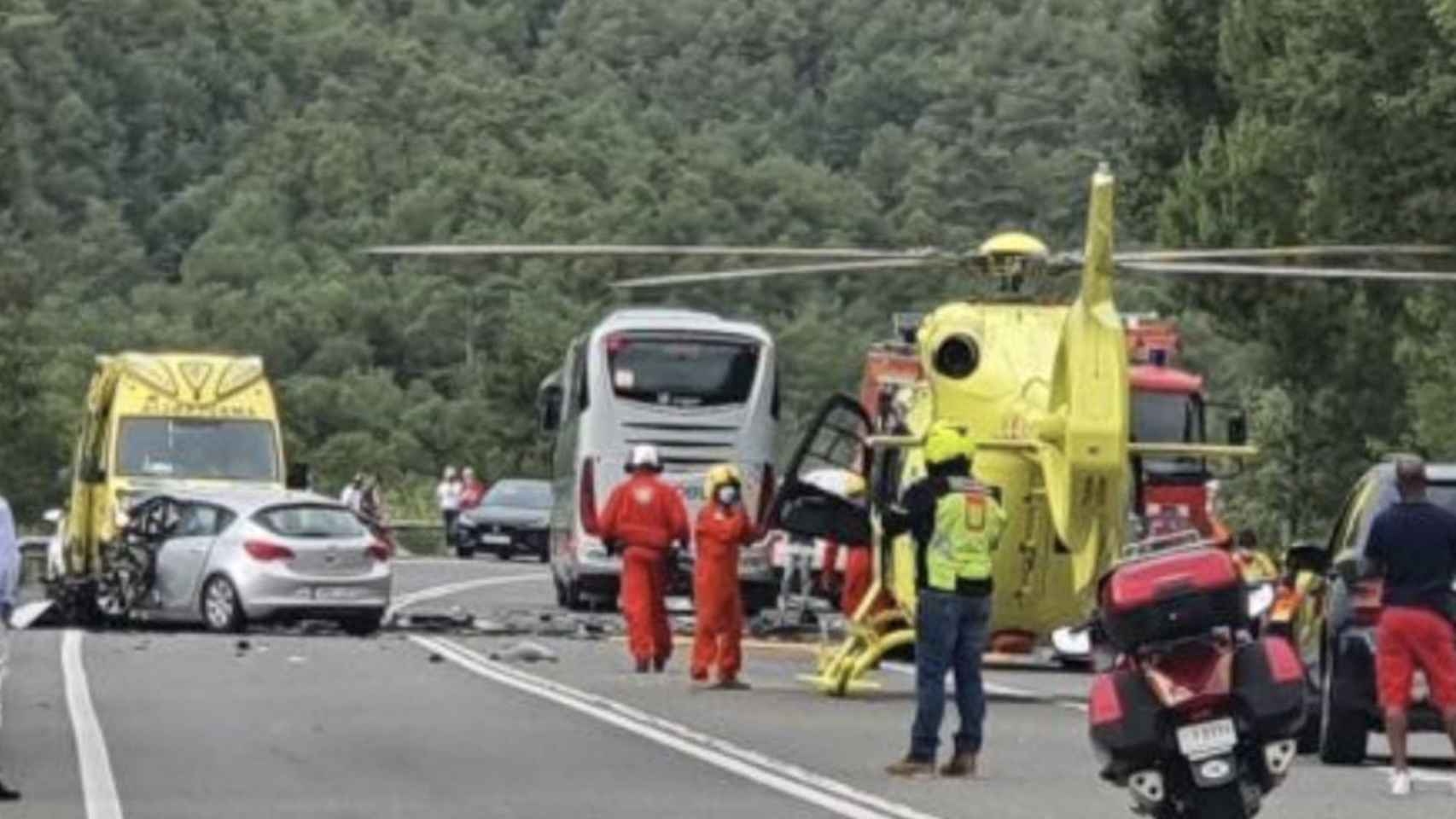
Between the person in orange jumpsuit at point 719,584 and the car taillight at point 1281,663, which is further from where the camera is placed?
the person in orange jumpsuit at point 719,584

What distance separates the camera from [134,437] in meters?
43.4

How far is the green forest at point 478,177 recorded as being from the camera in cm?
9288

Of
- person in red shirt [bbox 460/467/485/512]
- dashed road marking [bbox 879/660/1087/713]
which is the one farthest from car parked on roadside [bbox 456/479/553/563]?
dashed road marking [bbox 879/660/1087/713]

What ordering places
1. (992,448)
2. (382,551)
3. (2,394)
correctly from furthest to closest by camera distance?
(2,394), (382,551), (992,448)

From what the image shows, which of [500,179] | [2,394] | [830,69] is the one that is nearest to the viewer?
[2,394]

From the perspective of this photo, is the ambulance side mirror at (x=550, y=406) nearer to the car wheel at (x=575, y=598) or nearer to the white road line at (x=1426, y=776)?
the car wheel at (x=575, y=598)

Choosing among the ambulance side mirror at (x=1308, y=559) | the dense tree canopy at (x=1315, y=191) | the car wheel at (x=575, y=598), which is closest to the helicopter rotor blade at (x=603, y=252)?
the ambulance side mirror at (x=1308, y=559)

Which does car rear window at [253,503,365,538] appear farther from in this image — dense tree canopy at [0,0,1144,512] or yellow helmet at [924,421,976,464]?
dense tree canopy at [0,0,1144,512]

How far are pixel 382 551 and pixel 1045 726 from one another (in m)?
13.9

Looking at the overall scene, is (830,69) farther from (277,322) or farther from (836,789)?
(836,789)

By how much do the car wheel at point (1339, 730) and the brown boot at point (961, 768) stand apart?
8.85ft

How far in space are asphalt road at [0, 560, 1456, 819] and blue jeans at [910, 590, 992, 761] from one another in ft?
1.04

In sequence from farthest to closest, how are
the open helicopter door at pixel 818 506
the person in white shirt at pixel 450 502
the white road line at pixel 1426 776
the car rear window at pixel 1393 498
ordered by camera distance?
the person in white shirt at pixel 450 502 < the open helicopter door at pixel 818 506 < the car rear window at pixel 1393 498 < the white road line at pixel 1426 776

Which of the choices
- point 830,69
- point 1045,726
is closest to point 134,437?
point 1045,726
